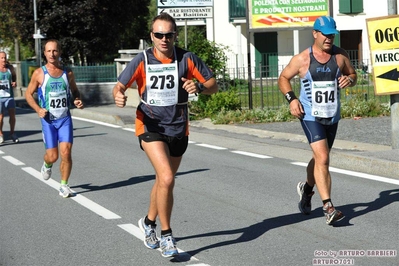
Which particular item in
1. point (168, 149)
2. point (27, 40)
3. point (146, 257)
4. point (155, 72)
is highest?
point (27, 40)

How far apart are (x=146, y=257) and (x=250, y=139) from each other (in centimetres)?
990

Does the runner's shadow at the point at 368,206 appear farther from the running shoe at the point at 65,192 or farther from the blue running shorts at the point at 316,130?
the running shoe at the point at 65,192

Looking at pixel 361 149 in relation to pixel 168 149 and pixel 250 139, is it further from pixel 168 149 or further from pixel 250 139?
pixel 168 149

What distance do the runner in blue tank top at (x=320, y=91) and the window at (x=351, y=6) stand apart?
3763 centimetres

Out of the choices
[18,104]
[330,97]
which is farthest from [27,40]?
[330,97]

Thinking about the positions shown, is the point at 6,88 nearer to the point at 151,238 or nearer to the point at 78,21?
the point at 151,238

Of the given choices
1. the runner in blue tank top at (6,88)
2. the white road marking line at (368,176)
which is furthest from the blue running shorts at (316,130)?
the runner in blue tank top at (6,88)

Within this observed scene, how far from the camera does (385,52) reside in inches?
511

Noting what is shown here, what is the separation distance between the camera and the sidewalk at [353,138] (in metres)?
11.8

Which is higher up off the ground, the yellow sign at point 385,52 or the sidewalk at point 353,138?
the yellow sign at point 385,52

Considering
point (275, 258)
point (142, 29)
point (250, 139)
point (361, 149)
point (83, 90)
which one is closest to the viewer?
point (275, 258)

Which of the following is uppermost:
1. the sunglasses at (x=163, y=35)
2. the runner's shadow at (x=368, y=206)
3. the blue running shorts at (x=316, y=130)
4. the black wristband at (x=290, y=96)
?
the sunglasses at (x=163, y=35)

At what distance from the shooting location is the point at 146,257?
7.18 metres

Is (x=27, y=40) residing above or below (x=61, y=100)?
above
